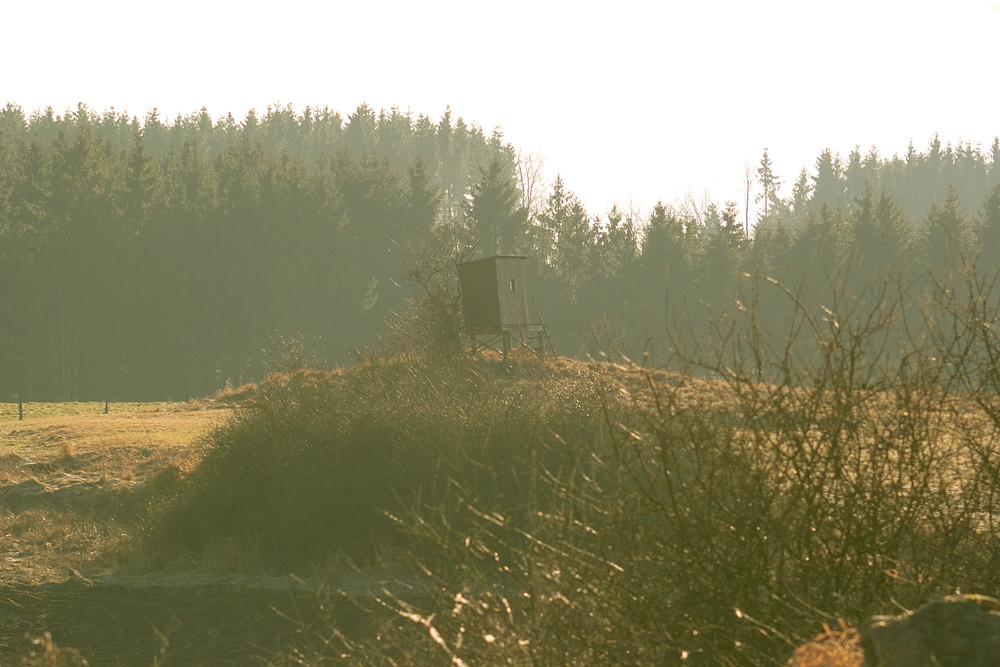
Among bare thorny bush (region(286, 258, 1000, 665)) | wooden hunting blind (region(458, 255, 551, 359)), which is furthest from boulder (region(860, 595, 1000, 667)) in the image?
wooden hunting blind (region(458, 255, 551, 359))

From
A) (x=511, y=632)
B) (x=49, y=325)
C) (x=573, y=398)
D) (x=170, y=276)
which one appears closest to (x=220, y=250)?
(x=170, y=276)

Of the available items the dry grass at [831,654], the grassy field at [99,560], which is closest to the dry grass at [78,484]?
the grassy field at [99,560]

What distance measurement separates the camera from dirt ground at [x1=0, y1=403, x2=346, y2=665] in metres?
14.0

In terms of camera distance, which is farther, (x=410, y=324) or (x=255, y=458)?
(x=410, y=324)

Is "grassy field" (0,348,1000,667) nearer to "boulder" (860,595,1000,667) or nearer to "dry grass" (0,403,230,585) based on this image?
"dry grass" (0,403,230,585)

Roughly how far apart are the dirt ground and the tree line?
2732 cm

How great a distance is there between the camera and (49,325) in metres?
55.7

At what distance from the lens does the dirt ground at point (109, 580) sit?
13953 mm

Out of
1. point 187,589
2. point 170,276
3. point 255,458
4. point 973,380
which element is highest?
point 170,276

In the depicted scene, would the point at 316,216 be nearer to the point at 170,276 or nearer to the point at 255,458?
the point at 170,276

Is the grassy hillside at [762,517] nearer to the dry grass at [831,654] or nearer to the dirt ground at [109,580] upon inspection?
the dry grass at [831,654]

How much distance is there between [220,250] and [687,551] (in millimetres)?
55907

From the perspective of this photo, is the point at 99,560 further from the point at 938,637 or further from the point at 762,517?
the point at 938,637

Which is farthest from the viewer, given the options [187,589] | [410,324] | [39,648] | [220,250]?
[220,250]
